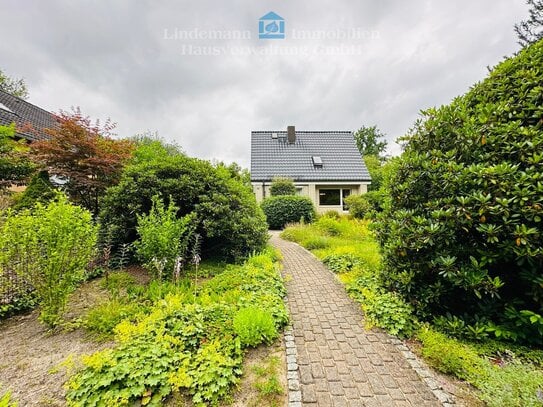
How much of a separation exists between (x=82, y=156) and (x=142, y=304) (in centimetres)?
591

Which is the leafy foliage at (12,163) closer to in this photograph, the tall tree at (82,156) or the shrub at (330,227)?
the tall tree at (82,156)

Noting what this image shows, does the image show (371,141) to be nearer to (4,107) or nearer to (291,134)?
(291,134)

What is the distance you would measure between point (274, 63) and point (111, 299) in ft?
32.5

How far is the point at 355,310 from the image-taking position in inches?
142

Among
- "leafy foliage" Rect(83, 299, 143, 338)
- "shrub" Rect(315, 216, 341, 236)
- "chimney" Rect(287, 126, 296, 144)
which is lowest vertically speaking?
"leafy foliage" Rect(83, 299, 143, 338)

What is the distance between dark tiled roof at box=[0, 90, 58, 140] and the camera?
11.0m

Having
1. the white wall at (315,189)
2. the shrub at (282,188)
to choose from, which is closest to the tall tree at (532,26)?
the white wall at (315,189)

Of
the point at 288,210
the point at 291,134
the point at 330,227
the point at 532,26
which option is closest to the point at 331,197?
the point at 288,210

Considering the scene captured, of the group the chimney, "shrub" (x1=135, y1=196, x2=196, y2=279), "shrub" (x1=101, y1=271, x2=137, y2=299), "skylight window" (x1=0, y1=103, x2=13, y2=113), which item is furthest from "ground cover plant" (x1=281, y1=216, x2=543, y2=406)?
"skylight window" (x1=0, y1=103, x2=13, y2=113)

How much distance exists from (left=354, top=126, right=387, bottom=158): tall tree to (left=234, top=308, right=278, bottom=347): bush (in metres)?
41.1

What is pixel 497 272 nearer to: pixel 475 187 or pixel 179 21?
pixel 475 187

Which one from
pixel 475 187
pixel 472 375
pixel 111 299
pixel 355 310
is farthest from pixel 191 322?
pixel 475 187

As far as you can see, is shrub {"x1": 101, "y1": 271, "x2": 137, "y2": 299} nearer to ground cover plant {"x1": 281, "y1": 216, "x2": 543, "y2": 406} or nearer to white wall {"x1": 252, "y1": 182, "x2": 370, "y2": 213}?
ground cover plant {"x1": 281, "y1": 216, "x2": 543, "y2": 406}

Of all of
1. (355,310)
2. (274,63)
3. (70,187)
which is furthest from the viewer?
(274,63)
